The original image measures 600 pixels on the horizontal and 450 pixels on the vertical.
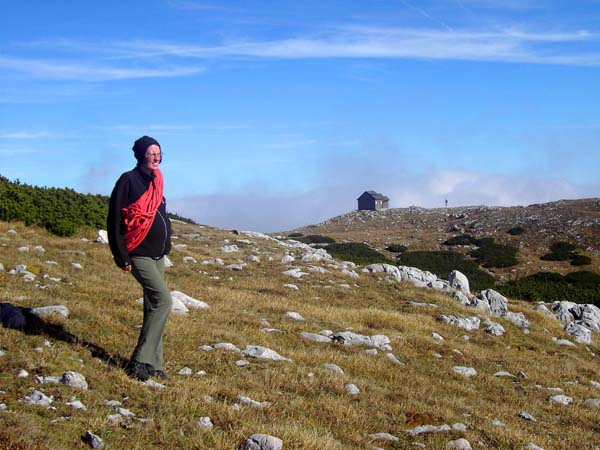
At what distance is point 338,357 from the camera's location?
10.3 meters

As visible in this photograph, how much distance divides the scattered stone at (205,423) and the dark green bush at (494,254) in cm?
4110

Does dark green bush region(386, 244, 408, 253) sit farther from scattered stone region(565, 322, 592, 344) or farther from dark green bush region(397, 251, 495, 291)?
scattered stone region(565, 322, 592, 344)

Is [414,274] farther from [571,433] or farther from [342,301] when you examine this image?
[571,433]

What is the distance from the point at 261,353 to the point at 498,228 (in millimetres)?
54549

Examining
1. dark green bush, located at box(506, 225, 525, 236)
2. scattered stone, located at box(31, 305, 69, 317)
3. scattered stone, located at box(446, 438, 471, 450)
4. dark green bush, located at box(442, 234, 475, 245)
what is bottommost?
scattered stone, located at box(446, 438, 471, 450)

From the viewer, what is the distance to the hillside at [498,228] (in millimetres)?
48094

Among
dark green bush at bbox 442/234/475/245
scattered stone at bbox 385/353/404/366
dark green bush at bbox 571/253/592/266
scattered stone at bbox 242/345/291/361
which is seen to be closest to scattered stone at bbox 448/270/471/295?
scattered stone at bbox 385/353/404/366

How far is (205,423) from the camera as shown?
628 cm

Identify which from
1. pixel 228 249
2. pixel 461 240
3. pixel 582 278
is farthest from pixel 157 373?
pixel 461 240

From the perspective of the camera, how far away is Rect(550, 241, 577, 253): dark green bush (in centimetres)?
4869

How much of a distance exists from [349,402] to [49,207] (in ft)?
58.3

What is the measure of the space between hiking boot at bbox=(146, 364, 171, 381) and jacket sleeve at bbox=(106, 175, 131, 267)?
1.30 meters

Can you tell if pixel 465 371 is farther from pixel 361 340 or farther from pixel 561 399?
pixel 361 340

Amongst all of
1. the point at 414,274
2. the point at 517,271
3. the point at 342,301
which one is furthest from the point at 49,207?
the point at 517,271
